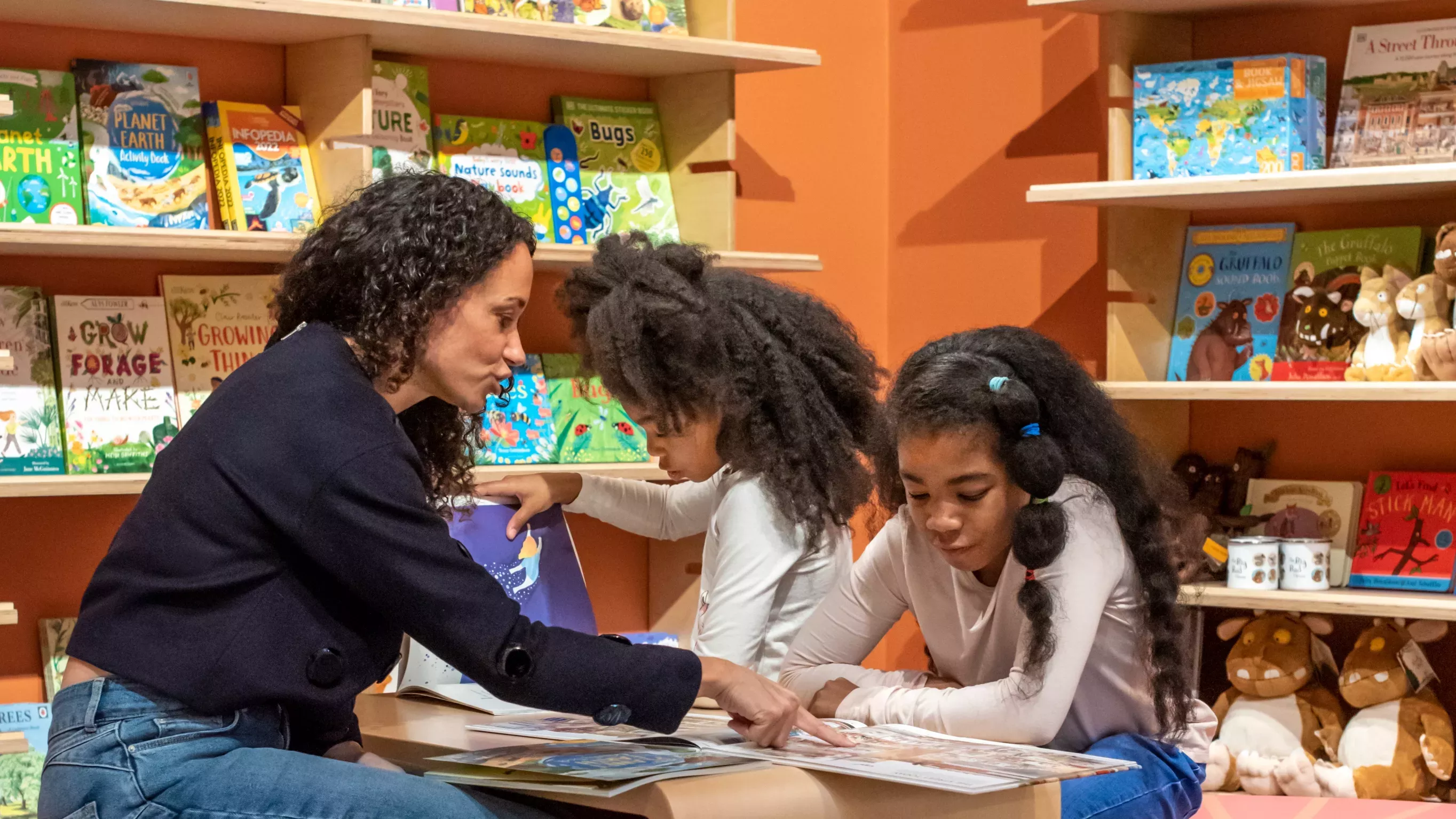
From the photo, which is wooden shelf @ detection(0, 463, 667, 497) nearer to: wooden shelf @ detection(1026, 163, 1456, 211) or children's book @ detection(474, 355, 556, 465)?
children's book @ detection(474, 355, 556, 465)

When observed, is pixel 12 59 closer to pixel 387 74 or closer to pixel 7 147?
pixel 7 147

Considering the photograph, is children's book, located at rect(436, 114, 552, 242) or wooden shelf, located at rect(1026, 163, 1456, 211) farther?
children's book, located at rect(436, 114, 552, 242)

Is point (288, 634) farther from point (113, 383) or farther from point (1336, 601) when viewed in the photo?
point (1336, 601)

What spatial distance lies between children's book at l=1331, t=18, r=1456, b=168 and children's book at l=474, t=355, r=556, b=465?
157cm

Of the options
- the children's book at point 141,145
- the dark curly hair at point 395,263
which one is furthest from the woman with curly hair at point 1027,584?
the children's book at point 141,145

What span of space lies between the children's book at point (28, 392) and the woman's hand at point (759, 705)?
59.1 inches

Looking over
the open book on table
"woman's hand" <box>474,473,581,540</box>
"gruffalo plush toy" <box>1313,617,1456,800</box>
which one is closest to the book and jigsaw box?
"gruffalo plush toy" <box>1313,617,1456,800</box>

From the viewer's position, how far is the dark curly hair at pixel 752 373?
221 cm

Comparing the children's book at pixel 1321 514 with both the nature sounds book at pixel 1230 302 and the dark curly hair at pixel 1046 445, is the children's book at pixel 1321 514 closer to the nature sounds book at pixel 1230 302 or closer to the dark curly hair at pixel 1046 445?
the nature sounds book at pixel 1230 302

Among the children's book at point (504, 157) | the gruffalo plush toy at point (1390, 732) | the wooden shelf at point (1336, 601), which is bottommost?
the gruffalo plush toy at point (1390, 732)

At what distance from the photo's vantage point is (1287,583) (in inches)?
112

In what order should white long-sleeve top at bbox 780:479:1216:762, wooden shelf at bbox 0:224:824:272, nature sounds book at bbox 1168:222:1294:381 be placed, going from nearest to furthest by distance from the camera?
white long-sleeve top at bbox 780:479:1216:762 → wooden shelf at bbox 0:224:824:272 → nature sounds book at bbox 1168:222:1294:381

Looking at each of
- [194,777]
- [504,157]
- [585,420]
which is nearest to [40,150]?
[504,157]

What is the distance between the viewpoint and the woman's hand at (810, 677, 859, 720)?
182 centimetres
